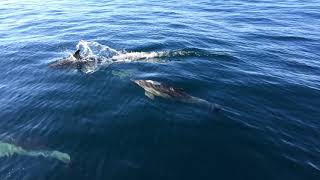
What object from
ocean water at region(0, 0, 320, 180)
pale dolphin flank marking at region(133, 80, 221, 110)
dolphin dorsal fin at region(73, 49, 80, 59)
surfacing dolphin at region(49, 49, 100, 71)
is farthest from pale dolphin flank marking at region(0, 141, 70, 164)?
dolphin dorsal fin at region(73, 49, 80, 59)

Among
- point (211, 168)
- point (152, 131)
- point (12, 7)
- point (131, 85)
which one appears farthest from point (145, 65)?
point (12, 7)

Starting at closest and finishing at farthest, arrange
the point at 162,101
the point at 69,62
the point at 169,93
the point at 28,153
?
the point at 28,153, the point at 162,101, the point at 169,93, the point at 69,62

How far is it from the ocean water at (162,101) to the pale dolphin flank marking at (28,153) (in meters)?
0.07

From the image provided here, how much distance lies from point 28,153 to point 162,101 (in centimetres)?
859

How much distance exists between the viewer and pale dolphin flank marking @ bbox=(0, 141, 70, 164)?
745 inches

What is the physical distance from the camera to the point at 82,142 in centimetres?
2023

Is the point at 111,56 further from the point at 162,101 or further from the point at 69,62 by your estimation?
the point at 162,101

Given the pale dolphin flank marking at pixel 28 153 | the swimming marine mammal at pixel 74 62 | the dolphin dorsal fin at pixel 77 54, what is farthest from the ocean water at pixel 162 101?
the dolphin dorsal fin at pixel 77 54

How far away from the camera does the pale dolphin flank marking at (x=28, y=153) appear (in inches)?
745

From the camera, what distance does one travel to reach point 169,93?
80.1 ft

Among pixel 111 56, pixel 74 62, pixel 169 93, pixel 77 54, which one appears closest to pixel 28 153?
pixel 169 93

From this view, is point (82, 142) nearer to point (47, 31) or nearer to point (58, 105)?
point (58, 105)

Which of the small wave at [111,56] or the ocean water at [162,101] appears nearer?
→ the ocean water at [162,101]

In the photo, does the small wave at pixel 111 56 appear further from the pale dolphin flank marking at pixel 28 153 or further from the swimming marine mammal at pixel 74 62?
the pale dolphin flank marking at pixel 28 153
